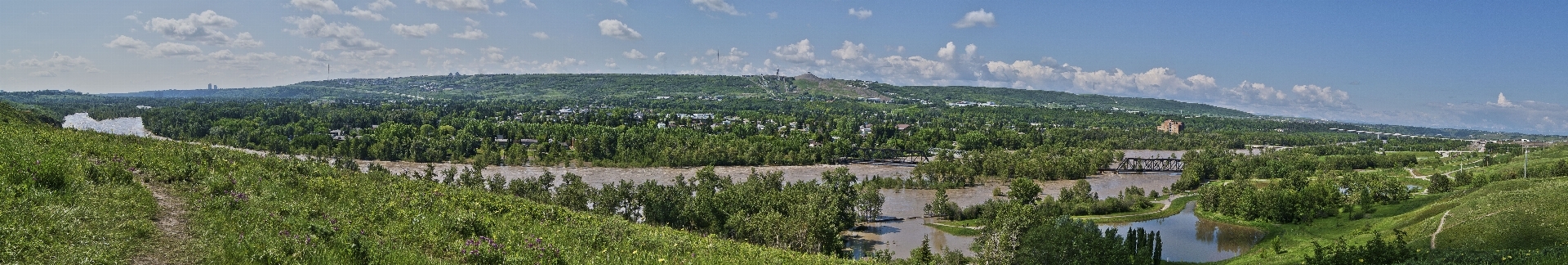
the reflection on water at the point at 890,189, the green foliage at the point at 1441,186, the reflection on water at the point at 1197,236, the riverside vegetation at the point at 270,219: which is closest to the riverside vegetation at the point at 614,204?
the riverside vegetation at the point at 270,219

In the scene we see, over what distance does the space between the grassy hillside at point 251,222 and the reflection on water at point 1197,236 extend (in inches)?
1634

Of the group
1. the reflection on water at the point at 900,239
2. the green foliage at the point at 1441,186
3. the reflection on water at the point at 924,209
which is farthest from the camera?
the green foliage at the point at 1441,186

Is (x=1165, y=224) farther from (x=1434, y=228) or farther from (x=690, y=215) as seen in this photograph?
(x=690, y=215)

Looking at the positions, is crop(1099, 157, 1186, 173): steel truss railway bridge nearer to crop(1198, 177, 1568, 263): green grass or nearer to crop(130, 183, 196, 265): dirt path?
crop(1198, 177, 1568, 263): green grass

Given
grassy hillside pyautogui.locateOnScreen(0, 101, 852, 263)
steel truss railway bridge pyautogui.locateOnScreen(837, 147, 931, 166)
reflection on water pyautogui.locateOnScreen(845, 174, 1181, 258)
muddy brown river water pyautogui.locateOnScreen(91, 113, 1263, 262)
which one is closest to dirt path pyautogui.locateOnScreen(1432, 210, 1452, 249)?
muddy brown river water pyautogui.locateOnScreen(91, 113, 1263, 262)

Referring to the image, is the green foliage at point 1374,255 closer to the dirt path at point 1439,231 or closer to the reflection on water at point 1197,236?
the dirt path at point 1439,231

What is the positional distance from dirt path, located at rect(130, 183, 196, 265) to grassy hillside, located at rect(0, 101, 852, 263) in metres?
0.04

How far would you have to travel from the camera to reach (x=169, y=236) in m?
13.5

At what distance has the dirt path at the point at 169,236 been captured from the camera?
39.5 ft

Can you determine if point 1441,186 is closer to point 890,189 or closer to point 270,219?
point 890,189

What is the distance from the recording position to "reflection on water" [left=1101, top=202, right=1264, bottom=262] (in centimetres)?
5416

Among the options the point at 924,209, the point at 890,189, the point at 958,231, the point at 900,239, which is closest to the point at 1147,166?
the point at 890,189

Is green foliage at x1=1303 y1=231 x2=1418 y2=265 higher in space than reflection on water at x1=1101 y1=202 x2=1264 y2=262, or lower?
higher

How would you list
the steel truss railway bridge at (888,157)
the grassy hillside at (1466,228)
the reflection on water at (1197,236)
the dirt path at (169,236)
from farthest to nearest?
the steel truss railway bridge at (888,157), the reflection on water at (1197,236), the grassy hillside at (1466,228), the dirt path at (169,236)
